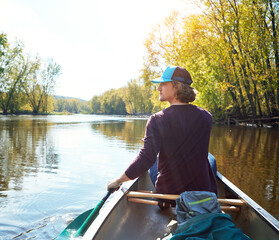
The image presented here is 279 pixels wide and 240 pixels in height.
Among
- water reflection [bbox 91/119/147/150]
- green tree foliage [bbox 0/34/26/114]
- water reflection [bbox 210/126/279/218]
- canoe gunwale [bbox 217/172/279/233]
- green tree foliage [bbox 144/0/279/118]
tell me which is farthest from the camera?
green tree foliage [bbox 0/34/26/114]

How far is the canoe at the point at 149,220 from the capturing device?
2.09m

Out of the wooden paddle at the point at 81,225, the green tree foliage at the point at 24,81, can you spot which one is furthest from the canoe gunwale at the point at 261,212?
the green tree foliage at the point at 24,81

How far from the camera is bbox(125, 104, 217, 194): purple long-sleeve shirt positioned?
2.30 meters

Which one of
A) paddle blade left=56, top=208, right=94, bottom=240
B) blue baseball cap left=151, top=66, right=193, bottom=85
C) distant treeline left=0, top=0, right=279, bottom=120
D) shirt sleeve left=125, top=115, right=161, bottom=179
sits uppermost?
distant treeline left=0, top=0, right=279, bottom=120

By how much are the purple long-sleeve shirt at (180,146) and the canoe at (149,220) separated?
0.45 m

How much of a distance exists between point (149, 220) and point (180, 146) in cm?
111

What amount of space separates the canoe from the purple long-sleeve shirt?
0.45 m

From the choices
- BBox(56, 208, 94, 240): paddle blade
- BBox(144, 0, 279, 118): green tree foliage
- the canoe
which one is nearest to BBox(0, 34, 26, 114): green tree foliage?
BBox(144, 0, 279, 118): green tree foliage

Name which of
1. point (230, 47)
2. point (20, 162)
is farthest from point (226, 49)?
point (20, 162)

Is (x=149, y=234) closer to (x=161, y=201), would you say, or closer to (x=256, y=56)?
(x=161, y=201)

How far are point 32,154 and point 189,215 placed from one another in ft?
26.4

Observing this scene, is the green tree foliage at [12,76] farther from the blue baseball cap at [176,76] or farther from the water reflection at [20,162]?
the blue baseball cap at [176,76]

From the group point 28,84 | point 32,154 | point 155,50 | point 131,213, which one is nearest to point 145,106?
point 28,84

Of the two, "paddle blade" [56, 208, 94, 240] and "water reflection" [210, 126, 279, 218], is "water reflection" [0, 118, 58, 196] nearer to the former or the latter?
"paddle blade" [56, 208, 94, 240]
